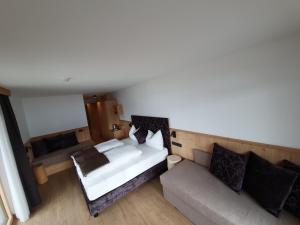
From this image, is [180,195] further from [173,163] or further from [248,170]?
[248,170]

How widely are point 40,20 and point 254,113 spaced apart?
2.18m

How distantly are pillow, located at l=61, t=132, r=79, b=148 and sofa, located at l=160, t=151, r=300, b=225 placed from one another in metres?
3.31

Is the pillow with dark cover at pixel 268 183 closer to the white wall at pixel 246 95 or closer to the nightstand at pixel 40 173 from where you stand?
the white wall at pixel 246 95

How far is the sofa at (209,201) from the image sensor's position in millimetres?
1353

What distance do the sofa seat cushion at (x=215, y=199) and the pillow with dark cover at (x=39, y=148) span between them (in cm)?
350

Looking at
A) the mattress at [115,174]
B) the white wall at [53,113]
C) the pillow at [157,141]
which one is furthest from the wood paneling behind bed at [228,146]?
the white wall at [53,113]

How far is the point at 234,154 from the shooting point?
1.83 meters

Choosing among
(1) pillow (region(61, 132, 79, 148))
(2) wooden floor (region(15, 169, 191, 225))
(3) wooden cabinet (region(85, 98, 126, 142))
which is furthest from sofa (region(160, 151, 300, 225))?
(1) pillow (region(61, 132, 79, 148))

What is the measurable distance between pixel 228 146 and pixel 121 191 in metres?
1.85

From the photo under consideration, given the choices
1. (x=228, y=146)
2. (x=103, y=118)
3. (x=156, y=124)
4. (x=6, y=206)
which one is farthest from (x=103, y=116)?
(x=228, y=146)

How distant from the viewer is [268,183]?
4.76ft

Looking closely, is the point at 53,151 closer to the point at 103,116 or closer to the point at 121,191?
the point at 103,116

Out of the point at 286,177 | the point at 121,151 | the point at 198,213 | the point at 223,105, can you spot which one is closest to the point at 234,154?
the point at 286,177

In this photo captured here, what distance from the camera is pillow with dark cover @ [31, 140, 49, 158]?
370 cm
